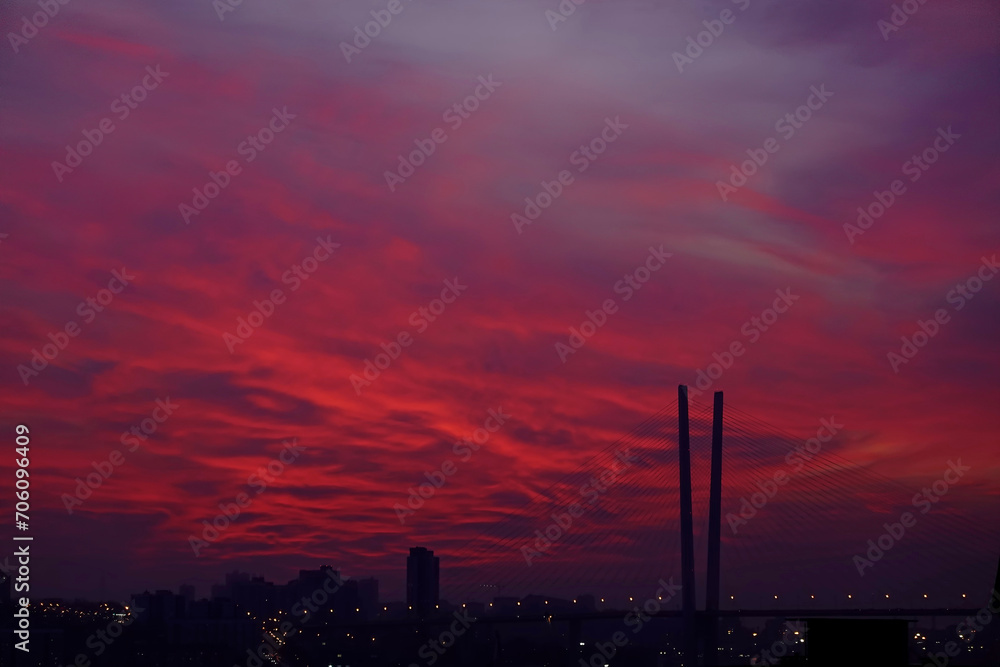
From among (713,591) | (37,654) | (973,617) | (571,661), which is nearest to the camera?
(713,591)

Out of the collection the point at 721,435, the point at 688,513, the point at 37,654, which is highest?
the point at 721,435

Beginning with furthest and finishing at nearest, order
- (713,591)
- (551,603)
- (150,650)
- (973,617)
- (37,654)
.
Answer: (551,603), (150,650), (37,654), (973,617), (713,591)

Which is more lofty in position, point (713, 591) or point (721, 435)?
point (721, 435)

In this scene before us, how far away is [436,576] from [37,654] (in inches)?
880

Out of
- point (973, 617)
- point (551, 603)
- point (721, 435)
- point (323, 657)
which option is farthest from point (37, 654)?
point (973, 617)

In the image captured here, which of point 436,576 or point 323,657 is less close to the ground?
point 436,576

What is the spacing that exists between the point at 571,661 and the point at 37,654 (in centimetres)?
2667

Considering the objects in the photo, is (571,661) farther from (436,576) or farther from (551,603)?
(551,603)

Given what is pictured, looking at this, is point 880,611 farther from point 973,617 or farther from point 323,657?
point 323,657

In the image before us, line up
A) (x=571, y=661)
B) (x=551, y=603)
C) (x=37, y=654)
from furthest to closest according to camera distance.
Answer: (x=551, y=603)
(x=37, y=654)
(x=571, y=661)

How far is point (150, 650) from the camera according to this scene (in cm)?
6631

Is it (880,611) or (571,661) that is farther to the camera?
(571,661)

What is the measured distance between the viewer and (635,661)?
239 ft

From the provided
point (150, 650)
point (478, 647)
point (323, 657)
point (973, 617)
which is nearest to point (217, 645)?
point (150, 650)
